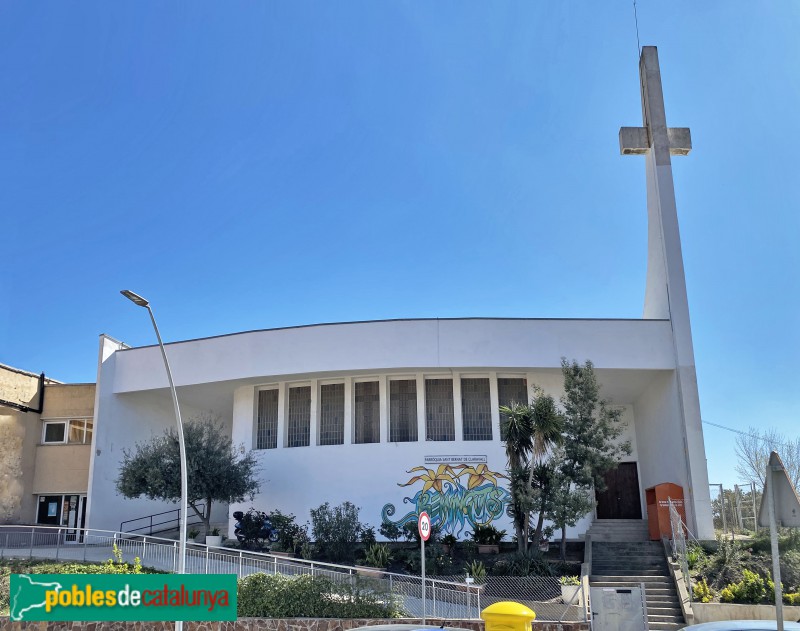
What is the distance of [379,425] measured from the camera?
25.8m

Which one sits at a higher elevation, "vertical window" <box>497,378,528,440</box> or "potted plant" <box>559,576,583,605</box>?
"vertical window" <box>497,378,528,440</box>

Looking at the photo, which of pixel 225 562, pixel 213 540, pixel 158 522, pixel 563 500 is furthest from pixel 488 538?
pixel 158 522

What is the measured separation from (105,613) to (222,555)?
903 cm

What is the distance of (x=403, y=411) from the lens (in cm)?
2583

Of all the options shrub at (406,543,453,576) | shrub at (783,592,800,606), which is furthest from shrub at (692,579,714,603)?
shrub at (406,543,453,576)

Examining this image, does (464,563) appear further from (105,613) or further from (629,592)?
(105,613)

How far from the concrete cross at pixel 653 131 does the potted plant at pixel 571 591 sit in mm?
15898

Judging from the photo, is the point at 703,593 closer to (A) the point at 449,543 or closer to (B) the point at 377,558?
(A) the point at 449,543

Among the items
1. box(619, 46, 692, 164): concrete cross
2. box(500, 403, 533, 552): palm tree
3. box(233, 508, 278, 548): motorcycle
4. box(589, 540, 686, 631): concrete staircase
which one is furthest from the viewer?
box(619, 46, 692, 164): concrete cross

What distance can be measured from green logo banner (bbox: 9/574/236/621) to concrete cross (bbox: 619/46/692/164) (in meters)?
22.3

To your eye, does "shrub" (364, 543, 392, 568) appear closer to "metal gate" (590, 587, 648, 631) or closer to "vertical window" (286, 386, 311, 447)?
"vertical window" (286, 386, 311, 447)

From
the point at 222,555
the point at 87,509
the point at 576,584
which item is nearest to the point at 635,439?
the point at 576,584

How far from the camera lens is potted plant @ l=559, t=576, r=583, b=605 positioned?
15563 millimetres

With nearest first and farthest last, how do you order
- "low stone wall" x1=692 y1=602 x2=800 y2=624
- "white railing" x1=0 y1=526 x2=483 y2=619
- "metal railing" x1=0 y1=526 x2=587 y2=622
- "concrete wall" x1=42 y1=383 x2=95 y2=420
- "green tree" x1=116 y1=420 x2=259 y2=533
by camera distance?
"metal railing" x1=0 y1=526 x2=587 y2=622 < "white railing" x1=0 y1=526 x2=483 y2=619 < "low stone wall" x1=692 y1=602 x2=800 y2=624 < "green tree" x1=116 y1=420 x2=259 y2=533 < "concrete wall" x1=42 y1=383 x2=95 y2=420
